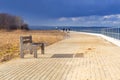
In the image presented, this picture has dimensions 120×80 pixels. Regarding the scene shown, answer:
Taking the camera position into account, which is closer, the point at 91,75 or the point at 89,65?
the point at 91,75

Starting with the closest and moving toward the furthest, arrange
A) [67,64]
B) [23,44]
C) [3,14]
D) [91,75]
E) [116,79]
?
[116,79]
[91,75]
[67,64]
[23,44]
[3,14]

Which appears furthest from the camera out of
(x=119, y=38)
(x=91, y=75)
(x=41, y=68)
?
(x=119, y=38)

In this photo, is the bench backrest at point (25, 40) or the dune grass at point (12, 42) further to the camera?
the dune grass at point (12, 42)

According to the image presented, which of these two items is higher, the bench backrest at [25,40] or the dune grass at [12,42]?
the bench backrest at [25,40]

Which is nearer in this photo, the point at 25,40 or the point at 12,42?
the point at 25,40

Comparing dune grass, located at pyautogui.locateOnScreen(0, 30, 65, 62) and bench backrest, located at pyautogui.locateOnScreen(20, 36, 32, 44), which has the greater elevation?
bench backrest, located at pyautogui.locateOnScreen(20, 36, 32, 44)

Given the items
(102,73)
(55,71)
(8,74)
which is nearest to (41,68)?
(55,71)

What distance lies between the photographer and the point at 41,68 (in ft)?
37.5

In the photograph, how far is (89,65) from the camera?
39.7 ft

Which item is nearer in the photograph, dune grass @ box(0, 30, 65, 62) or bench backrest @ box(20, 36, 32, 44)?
bench backrest @ box(20, 36, 32, 44)

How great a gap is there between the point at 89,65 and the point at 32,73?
277cm

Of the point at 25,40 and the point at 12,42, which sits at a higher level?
the point at 25,40

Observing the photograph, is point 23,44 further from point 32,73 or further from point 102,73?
point 102,73

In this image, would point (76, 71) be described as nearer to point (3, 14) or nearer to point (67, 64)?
point (67, 64)
